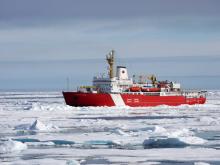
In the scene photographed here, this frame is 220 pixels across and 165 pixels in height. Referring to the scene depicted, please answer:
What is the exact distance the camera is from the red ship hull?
41094mm

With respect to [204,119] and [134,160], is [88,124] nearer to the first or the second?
[204,119]

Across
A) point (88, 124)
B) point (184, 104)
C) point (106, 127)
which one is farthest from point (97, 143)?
point (184, 104)

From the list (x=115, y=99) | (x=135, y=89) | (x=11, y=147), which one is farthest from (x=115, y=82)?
(x=11, y=147)

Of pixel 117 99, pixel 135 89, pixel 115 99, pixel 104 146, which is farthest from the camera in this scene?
pixel 135 89

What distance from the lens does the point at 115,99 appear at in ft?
137

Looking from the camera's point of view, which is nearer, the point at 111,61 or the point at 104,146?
the point at 104,146

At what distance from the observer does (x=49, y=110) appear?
3719 cm

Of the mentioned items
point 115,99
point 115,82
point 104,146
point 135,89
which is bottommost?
point 104,146

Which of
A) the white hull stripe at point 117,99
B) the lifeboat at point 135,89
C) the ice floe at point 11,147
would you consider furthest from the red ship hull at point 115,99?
the ice floe at point 11,147

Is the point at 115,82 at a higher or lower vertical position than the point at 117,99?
higher

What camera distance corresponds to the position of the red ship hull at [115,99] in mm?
41094

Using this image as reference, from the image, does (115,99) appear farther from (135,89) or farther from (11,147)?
(11,147)

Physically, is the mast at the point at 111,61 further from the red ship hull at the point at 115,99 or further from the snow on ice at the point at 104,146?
the snow on ice at the point at 104,146

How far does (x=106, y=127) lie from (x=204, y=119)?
5848mm
